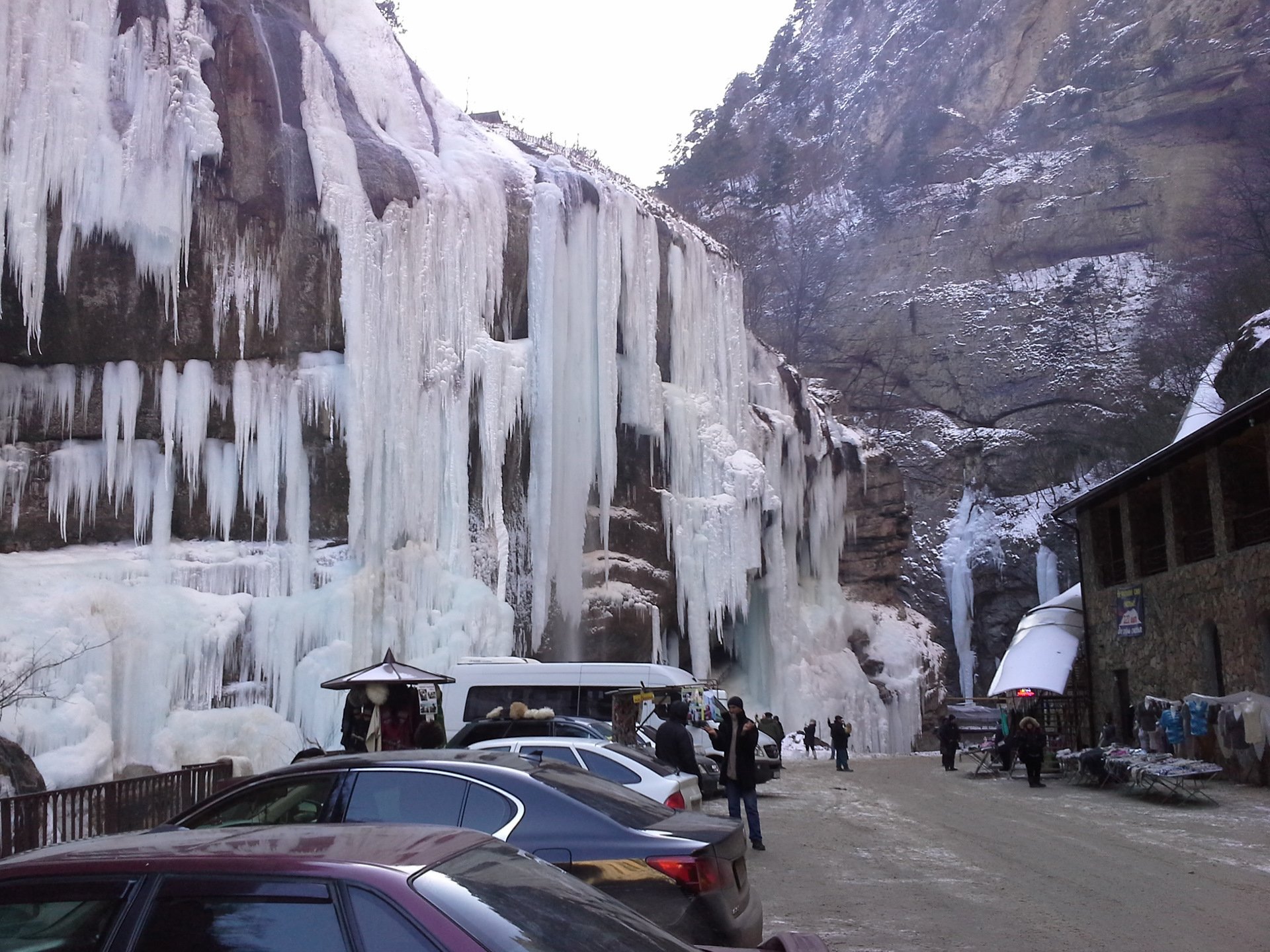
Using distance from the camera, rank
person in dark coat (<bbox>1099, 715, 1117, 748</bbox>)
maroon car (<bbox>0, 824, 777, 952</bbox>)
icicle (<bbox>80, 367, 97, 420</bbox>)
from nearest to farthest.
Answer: maroon car (<bbox>0, 824, 777, 952</bbox>)
icicle (<bbox>80, 367, 97, 420</bbox>)
person in dark coat (<bbox>1099, 715, 1117, 748</bbox>)

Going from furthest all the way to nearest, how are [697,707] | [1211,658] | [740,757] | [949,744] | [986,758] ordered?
[949,744]
[986,758]
[1211,658]
[697,707]
[740,757]

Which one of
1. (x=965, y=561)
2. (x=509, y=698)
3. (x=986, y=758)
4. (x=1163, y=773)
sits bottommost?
(x=986, y=758)

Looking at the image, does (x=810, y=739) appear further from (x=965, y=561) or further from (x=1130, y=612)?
(x=965, y=561)

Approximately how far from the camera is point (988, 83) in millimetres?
63375

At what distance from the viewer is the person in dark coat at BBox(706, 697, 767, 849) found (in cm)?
1056

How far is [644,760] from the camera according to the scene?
8.66 m

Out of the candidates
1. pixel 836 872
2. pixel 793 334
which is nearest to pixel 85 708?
pixel 836 872

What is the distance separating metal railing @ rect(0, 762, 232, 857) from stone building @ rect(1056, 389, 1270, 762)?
1630cm

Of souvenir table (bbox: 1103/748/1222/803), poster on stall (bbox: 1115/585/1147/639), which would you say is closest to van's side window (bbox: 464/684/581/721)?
souvenir table (bbox: 1103/748/1222/803)

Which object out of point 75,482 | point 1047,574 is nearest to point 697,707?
point 75,482

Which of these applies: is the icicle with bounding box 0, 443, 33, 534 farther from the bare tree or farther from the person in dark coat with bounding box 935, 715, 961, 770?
the person in dark coat with bounding box 935, 715, 961, 770

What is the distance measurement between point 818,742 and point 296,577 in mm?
15507

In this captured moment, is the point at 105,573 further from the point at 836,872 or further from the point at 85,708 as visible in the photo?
the point at 836,872

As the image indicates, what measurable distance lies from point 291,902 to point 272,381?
2016 centimetres
